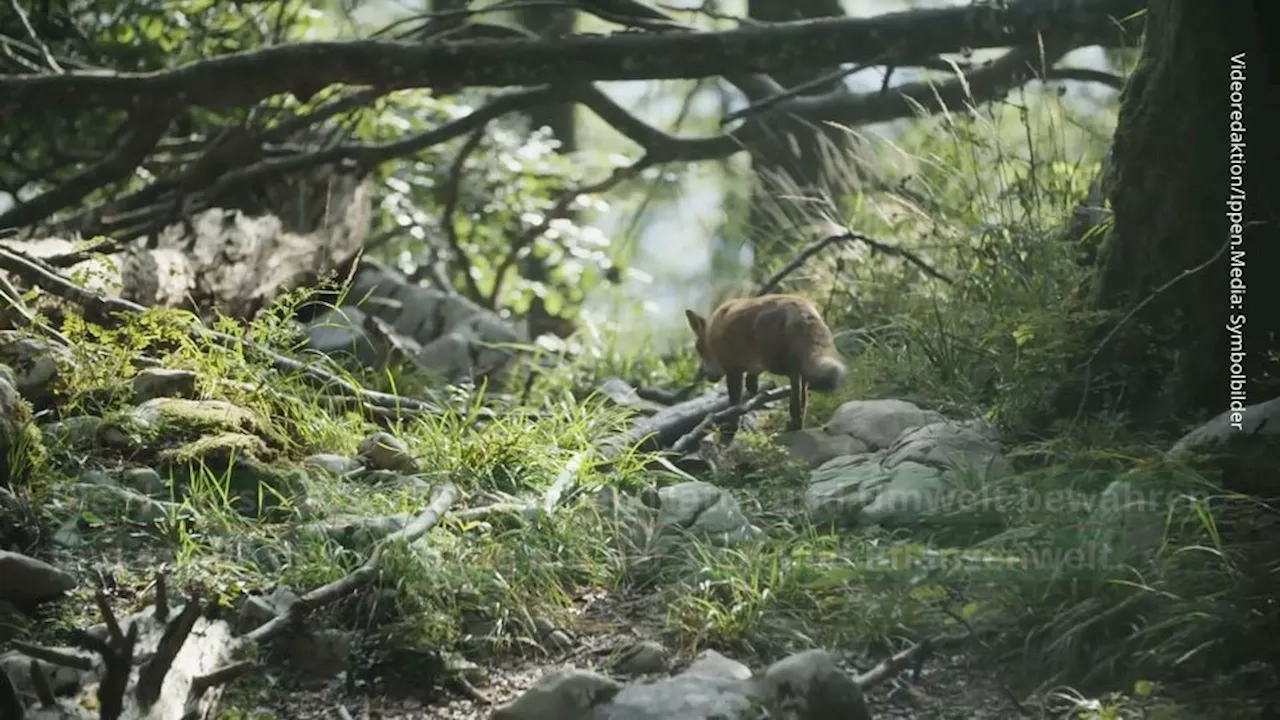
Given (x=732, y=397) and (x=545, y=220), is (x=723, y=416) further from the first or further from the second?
(x=545, y=220)

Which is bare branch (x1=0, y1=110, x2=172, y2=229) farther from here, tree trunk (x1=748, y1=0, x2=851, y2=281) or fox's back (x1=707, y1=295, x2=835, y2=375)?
tree trunk (x1=748, y1=0, x2=851, y2=281)

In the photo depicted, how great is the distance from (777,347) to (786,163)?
221 centimetres

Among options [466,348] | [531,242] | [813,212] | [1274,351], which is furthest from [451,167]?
[1274,351]

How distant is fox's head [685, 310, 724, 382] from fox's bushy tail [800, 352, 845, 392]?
0.67 meters

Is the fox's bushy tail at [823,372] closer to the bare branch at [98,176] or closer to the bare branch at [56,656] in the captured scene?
the bare branch at [56,656]

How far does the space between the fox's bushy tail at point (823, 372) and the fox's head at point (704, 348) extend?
2.21 ft

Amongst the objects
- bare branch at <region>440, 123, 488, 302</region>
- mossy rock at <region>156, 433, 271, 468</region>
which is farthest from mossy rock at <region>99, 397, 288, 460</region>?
bare branch at <region>440, 123, 488, 302</region>

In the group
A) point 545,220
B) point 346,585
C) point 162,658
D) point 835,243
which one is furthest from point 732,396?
point 545,220

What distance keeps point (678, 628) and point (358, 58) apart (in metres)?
2.57

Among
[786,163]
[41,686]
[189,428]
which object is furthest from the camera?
[786,163]

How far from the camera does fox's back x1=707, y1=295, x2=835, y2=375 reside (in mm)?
3562

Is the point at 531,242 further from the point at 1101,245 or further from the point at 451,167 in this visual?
the point at 1101,245

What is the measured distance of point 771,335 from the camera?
11.9 ft

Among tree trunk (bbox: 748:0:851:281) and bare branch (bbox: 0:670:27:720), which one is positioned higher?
tree trunk (bbox: 748:0:851:281)
